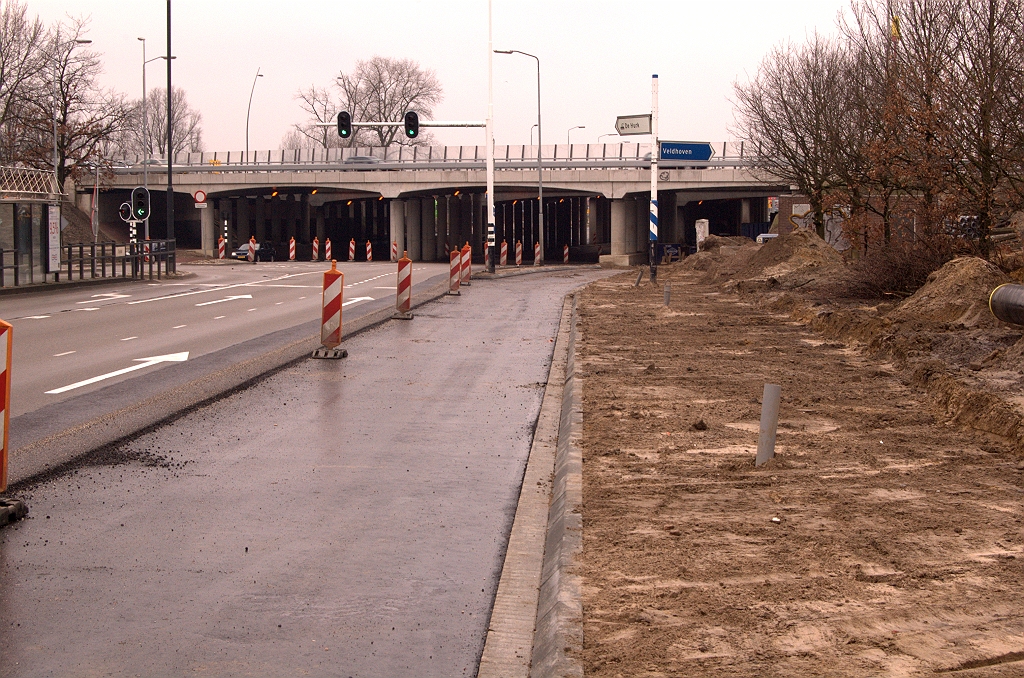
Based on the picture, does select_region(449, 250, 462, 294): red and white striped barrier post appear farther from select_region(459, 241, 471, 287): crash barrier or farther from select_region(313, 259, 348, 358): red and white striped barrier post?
select_region(313, 259, 348, 358): red and white striped barrier post

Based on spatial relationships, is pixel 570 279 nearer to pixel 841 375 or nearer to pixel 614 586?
pixel 841 375

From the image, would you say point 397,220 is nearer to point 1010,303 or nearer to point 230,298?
point 230,298

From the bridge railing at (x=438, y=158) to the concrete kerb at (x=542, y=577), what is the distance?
54816mm

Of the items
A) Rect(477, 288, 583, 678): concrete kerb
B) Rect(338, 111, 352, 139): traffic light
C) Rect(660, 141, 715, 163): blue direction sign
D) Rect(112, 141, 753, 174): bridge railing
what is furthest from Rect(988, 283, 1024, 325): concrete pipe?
Rect(112, 141, 753, 174): bridge railing

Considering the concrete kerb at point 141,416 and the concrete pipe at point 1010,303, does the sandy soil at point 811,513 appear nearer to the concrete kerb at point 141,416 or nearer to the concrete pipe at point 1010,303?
the concrete pipe at point 1010,303

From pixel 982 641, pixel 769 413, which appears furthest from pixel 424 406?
pixel 982 641

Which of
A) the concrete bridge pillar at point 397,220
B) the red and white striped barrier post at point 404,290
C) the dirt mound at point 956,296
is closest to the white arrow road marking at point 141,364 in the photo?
the red and white striped barrier post at point 404,290

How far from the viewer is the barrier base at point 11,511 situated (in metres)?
7.05

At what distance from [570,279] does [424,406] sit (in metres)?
31.1

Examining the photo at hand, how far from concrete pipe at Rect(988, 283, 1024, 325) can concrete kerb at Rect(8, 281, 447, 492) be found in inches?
317

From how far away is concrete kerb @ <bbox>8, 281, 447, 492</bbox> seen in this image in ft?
28.8

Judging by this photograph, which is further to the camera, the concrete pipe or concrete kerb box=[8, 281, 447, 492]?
the concrete pipe

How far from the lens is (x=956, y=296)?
1747 cm

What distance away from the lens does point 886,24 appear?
85.9 ft
